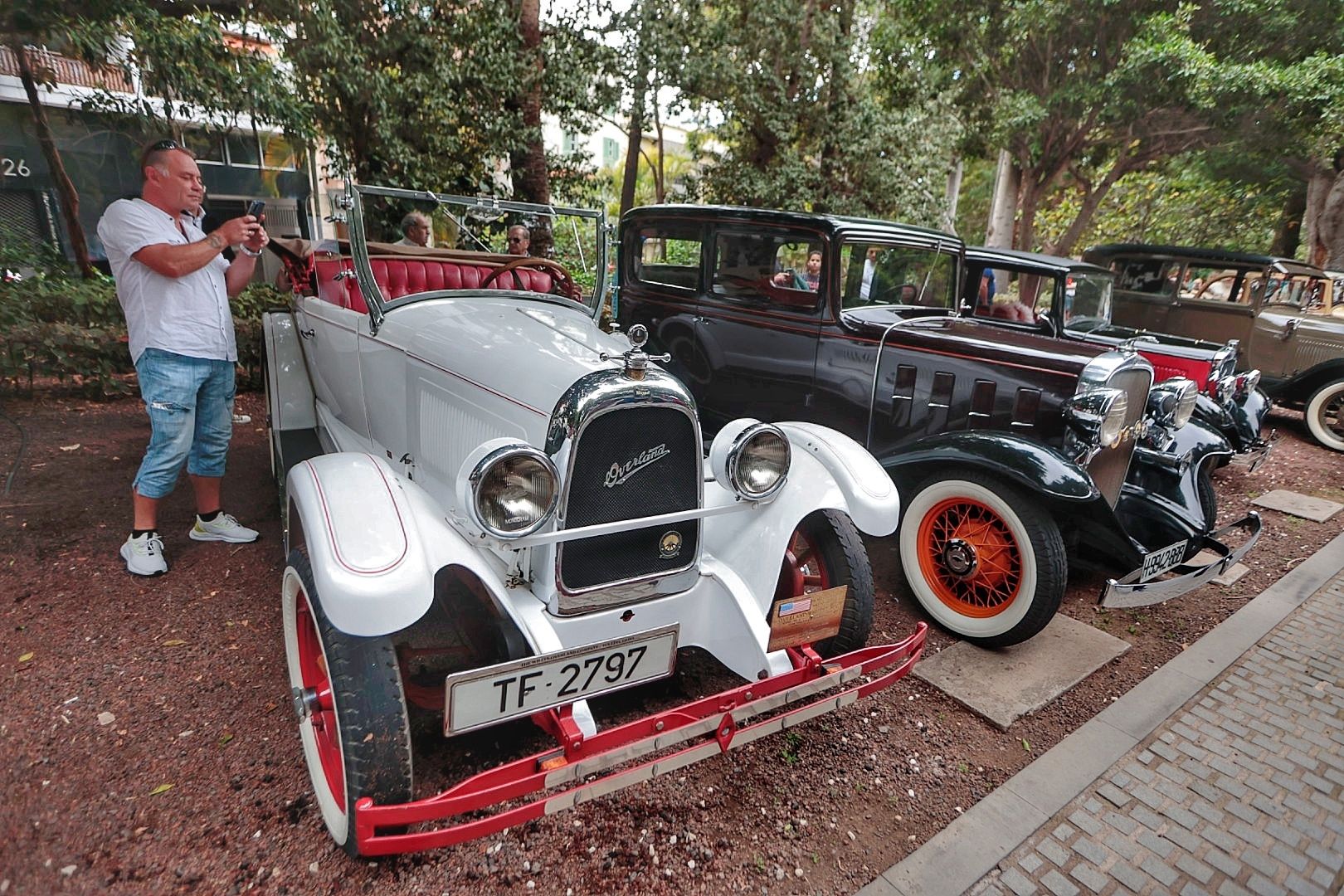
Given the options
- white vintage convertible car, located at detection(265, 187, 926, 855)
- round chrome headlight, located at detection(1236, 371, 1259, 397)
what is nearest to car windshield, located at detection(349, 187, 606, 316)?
white vintage convertible car, located at detection(265, 187, 926, 855)

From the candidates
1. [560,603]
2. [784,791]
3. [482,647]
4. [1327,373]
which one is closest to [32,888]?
[482,647]

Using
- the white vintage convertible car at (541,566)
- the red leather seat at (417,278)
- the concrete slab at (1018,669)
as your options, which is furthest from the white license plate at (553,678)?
the red leather seat at (417,278)

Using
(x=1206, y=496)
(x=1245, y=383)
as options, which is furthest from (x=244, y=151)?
(x=1245, y=383)

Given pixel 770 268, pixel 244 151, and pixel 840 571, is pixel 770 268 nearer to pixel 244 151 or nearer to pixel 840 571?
pixel 840 571

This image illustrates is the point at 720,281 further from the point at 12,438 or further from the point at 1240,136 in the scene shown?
the point at 1240,136

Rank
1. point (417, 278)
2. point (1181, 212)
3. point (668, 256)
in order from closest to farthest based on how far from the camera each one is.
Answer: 1. point (417, 278)
2. point (668, 256)
3. point (1181, 212)

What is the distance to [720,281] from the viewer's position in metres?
4.63

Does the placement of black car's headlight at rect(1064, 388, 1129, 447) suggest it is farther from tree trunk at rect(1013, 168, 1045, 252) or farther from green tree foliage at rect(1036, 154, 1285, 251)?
green tree foliage at rect(1036, 154, 1285, 251)

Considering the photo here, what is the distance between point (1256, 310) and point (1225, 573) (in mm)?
5271

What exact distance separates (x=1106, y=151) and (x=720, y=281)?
33.0 feet

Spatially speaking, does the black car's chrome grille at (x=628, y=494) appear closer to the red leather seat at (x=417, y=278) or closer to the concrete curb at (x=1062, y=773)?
the concrete curb at (x=1062, y=773)

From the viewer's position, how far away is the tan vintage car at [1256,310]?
7004 millimetres

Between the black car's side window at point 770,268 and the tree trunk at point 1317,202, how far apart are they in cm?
984

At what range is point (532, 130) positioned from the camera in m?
7.71
